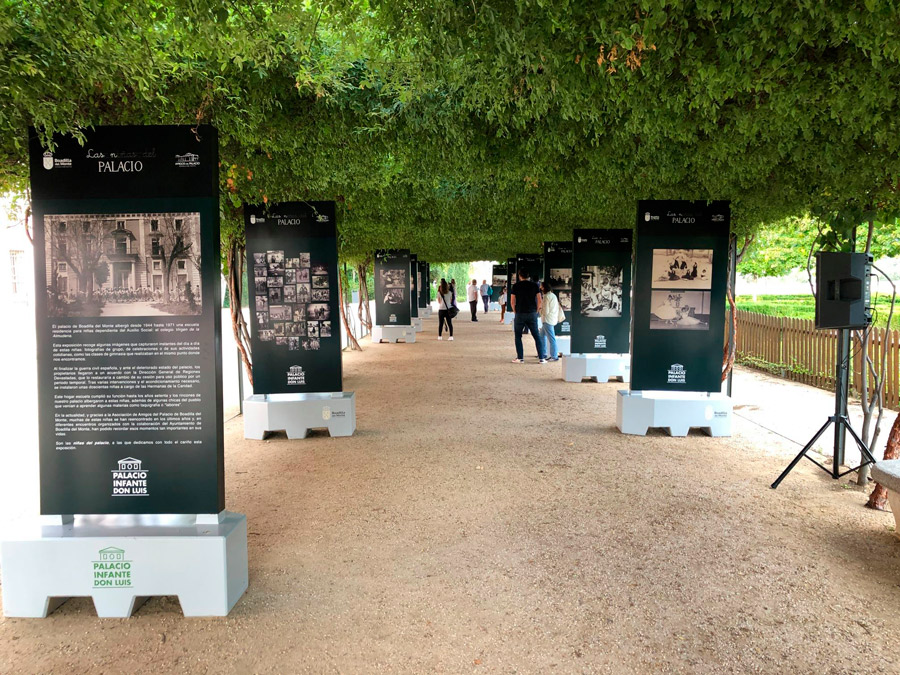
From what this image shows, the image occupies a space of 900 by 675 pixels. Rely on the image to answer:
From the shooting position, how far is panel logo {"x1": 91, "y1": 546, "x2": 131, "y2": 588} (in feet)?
11.9

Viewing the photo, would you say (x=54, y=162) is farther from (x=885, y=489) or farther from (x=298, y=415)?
(x=885, y=489)

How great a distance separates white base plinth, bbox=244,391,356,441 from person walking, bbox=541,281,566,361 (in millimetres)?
7925

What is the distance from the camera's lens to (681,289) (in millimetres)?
7996

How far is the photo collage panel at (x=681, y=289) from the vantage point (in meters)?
7.88

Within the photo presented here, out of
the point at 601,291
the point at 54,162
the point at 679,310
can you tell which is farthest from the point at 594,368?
the point at 54,162

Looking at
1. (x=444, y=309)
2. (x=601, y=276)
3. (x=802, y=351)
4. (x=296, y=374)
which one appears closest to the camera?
(x=296, y=374)

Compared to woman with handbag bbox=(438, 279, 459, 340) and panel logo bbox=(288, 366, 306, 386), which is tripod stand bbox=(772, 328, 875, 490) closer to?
panel logo bbox=(288, 366, 306, 386)

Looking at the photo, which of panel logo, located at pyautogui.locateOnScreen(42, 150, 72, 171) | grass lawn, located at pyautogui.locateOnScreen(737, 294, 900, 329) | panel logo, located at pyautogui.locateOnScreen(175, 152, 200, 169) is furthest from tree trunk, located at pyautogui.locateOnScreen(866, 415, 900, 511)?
panel logo, located at pyautogui.locateOnScreen(42, 150, 72, 171)

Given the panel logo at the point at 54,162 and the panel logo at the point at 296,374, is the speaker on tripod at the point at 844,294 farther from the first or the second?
the panel logo at the point at 54,162

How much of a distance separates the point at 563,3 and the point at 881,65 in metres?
1.69

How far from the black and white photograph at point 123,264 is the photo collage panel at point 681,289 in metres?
5.82

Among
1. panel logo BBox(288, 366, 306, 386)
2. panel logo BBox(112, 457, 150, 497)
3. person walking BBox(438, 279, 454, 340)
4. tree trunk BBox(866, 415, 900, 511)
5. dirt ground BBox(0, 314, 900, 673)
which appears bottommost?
dirt ground BBox(0, 314, 900, 673)

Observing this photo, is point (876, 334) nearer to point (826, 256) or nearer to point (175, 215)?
point (826, 256)

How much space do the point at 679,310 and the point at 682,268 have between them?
523 mm
